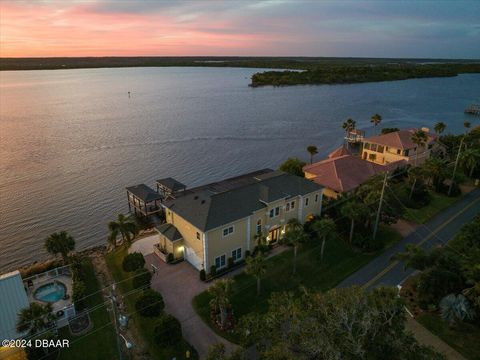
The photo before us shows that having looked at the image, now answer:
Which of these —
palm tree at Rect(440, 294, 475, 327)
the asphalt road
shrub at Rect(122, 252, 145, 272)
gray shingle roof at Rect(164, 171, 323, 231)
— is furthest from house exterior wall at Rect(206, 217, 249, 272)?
palm tree at Rect(440, 294, 475, 327)

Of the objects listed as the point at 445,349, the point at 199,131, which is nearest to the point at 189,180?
the point at 199,131

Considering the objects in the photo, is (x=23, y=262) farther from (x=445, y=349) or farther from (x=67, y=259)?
(x=445, y=349)

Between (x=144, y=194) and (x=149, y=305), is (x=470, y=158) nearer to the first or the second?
(x=144, y=194)

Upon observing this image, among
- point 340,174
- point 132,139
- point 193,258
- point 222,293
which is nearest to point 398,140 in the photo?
point 340,174

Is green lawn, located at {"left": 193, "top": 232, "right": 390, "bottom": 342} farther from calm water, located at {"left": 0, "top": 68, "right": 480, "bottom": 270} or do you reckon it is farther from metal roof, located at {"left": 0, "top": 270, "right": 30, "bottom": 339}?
calm water, located at {"left": 0, "top": 68, "right": 480, "bottom": 270}

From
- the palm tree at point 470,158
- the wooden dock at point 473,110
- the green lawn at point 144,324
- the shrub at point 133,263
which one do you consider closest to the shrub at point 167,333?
the green lawn at point 144,324

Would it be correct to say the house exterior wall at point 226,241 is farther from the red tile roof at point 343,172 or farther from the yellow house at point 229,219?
the red tile roof at point 343,172
